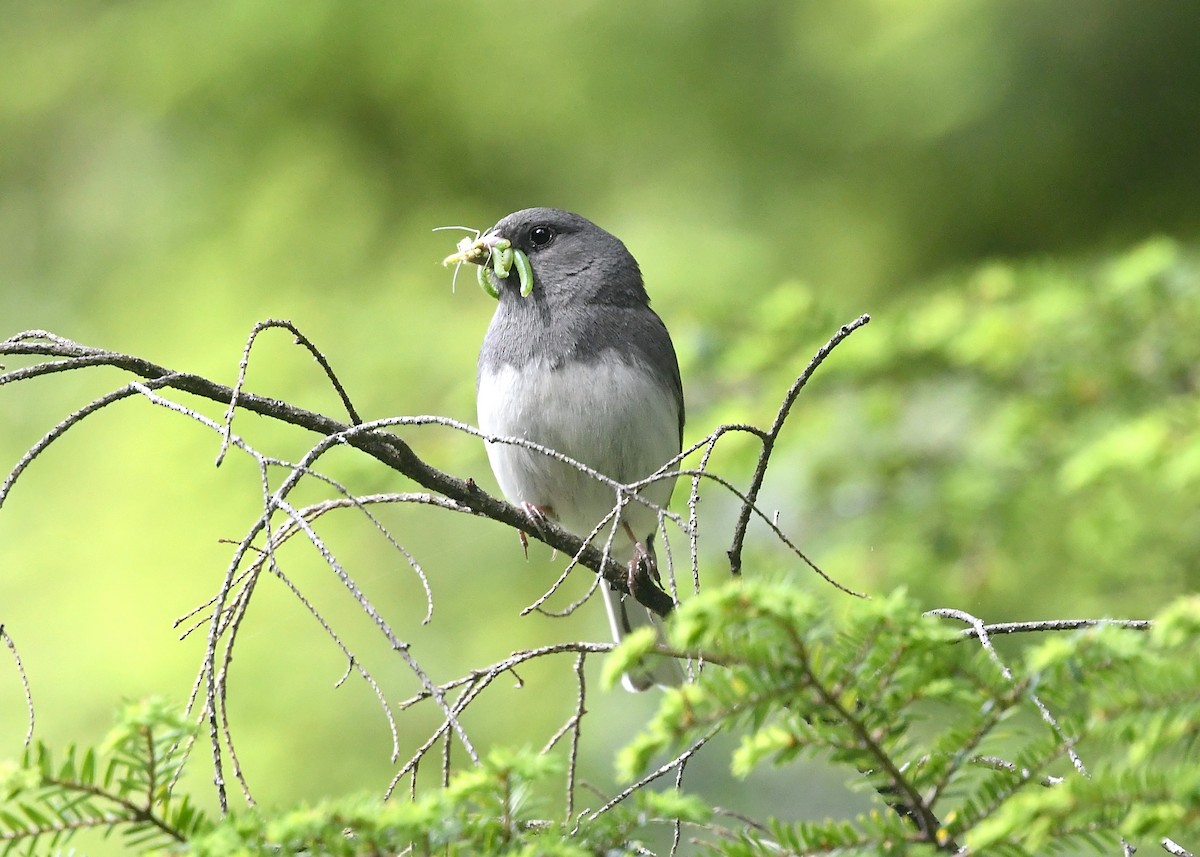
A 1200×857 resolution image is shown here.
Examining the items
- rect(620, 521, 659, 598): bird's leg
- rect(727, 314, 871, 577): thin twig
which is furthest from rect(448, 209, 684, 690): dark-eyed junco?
rect(727, 314, 871, 577): thin twig

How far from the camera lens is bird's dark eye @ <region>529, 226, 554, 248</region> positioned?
3.19m

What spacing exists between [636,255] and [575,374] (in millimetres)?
1848

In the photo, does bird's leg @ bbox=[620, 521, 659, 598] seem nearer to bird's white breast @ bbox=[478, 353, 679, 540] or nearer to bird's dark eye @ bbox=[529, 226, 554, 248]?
bird's white breast @ bbox=[478, 353, 679, 540]

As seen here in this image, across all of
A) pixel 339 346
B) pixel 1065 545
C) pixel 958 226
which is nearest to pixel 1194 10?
pixel 958 226

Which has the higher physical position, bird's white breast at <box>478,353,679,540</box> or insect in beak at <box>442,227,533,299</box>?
→ insect in beak at <box>442,227,533,299</box>

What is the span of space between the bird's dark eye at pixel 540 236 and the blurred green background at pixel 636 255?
27.5 inches

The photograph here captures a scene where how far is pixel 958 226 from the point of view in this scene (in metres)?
4.78

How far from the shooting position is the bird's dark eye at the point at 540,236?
3189mm

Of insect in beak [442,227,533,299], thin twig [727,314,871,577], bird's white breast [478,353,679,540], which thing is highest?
insect in beak [442,227,533,299]

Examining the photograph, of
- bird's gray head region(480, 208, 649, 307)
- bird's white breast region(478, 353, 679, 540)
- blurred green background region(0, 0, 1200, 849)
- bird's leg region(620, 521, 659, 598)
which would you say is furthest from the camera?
blurred green background region(0, 0, 1200, 849)

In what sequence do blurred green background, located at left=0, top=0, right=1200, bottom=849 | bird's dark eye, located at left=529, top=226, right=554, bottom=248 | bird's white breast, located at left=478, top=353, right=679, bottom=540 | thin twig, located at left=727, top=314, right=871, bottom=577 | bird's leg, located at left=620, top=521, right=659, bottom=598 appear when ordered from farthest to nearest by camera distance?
blurred green background, located at left=0, top=0, right=1200, bottom=849
bird's dark eye, located at left=529, top=226, right=554, bottom=248
bird's white breast, located at left=478, top=353, right=679, bottom=540
bird's leg, located at left=620, top=521, right=659, bottom=598
thin twig, located at left=727, top=314, right=871, bottom=577

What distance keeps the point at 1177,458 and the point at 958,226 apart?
2060mm

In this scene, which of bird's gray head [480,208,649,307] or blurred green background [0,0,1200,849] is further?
blurred green background [0,0,1200,849]

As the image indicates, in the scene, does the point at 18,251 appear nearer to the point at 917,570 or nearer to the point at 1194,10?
the point at 917,570
